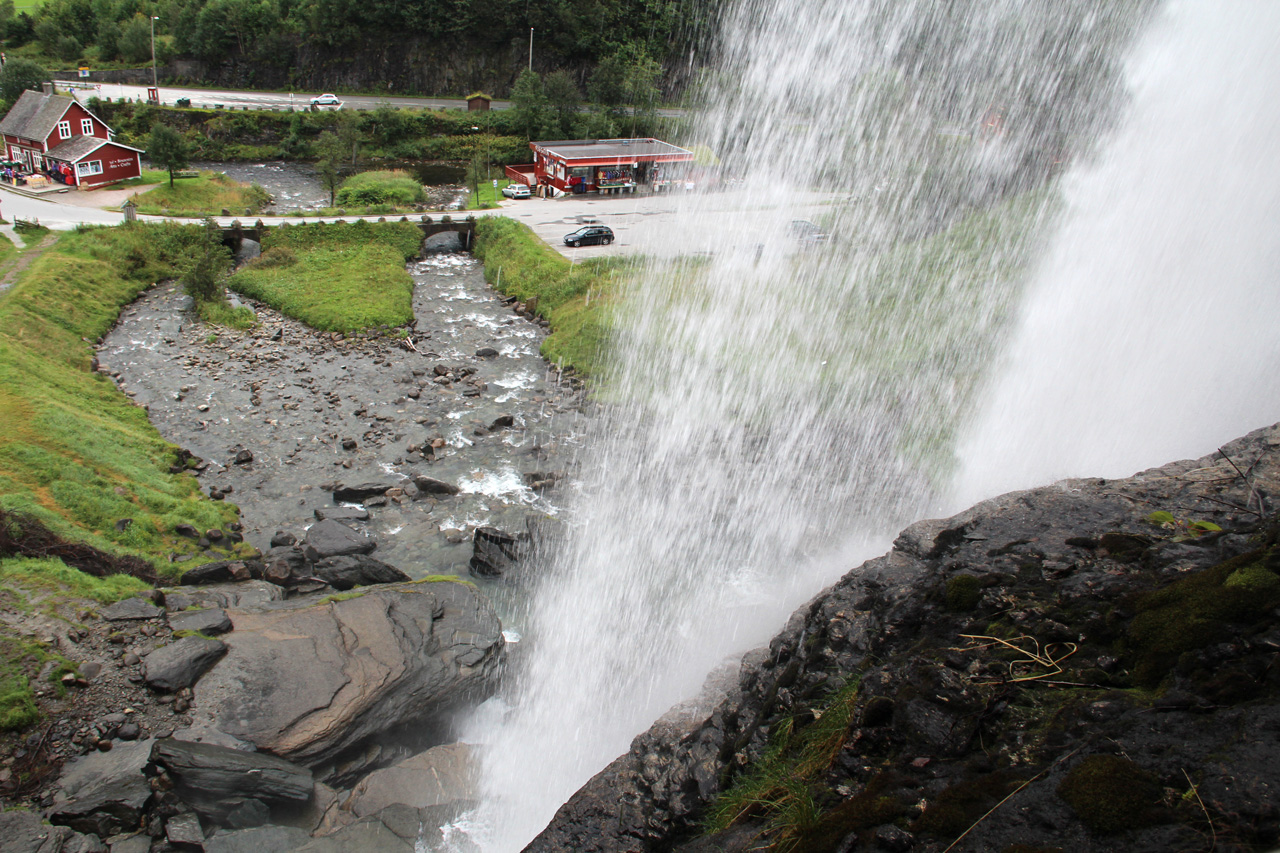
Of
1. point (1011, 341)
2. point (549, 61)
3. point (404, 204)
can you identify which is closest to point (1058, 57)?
point (1011, 341)

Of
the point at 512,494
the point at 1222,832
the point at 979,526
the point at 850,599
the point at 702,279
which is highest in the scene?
the point at 1222,832

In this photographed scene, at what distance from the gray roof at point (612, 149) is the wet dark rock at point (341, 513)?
38462 mm

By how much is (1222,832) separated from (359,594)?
14.6m

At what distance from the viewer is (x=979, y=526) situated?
344 inches

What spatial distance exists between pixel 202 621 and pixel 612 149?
162 feet

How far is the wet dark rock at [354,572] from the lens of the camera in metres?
16.9

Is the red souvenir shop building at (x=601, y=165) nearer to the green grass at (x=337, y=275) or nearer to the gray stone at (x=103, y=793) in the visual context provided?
the green grass at (x=337, y=275)

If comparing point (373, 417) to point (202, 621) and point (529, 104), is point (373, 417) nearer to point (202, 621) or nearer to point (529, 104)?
point (202, 621)

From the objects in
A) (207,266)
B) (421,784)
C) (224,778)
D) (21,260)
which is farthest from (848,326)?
(21,260)

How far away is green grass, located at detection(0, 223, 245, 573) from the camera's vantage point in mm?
17062

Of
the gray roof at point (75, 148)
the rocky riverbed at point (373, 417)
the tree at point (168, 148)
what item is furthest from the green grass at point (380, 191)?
the rocky riverbed at point (373, 417)

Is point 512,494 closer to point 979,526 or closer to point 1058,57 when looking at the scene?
point 979,526

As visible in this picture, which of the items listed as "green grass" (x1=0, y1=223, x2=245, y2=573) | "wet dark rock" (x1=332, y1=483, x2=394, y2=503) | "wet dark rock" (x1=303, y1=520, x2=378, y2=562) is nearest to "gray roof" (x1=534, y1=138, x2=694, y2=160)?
"green grass" (x1=0, y1=223, x2=245, y2=573)

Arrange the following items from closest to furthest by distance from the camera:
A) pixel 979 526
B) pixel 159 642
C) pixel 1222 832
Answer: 1. pixel 1222 832
2. pixel 979 526
3. pixel 159 642
